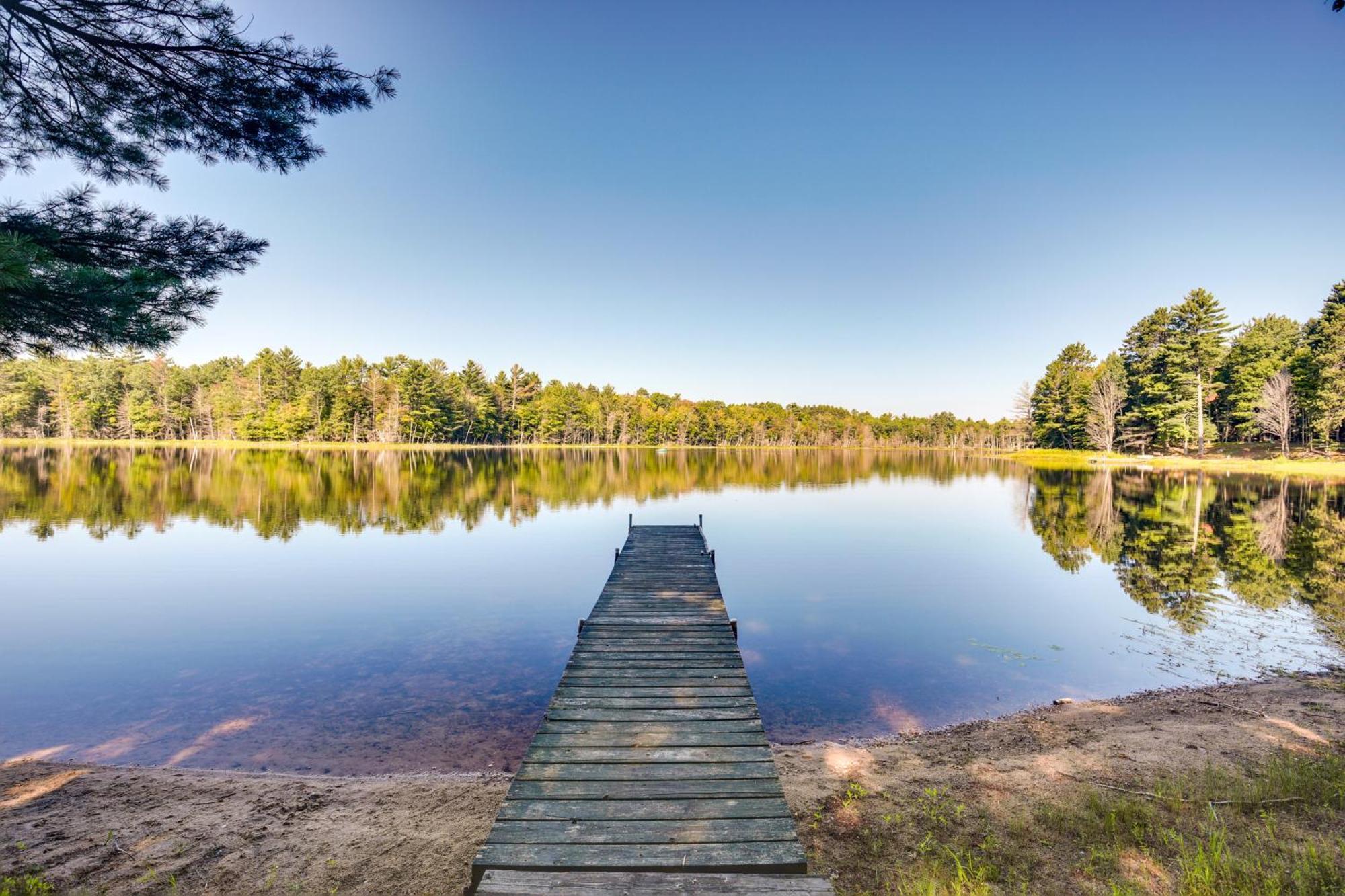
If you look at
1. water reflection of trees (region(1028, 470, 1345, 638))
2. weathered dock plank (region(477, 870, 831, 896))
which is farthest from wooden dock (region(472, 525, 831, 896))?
water reflection of trees (region(1028, 470, 1345, 638))

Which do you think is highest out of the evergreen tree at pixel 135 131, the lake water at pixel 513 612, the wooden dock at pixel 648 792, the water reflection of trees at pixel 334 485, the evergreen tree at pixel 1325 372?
the evergreen tree at pixel 1325 372

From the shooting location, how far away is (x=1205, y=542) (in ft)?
65.0

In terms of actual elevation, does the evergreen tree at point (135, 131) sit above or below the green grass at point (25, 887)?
above

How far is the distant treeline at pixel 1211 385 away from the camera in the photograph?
164 feet

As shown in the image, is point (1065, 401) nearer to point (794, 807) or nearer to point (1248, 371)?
point (1248, 371)

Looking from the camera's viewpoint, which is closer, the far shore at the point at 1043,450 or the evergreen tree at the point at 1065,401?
the far shore at the point at 1043,450

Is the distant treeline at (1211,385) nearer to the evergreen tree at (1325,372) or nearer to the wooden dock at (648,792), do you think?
A: the evergreen tree at (1325,372)

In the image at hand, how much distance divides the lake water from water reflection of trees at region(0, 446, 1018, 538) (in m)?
0.40

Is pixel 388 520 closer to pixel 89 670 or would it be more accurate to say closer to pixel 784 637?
pixel 89 670

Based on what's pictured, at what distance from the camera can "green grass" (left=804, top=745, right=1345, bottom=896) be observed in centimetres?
391

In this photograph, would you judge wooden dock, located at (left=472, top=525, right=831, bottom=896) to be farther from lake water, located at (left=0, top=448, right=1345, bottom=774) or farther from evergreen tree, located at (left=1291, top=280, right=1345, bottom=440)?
evergreen tree, located at (left=1291, top=280, right=1345, bottom=440)

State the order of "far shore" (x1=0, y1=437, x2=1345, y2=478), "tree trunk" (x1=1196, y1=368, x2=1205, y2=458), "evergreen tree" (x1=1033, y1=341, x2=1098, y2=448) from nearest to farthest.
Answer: "far shore" (x1=0, y1=437, x2=1345, y2=478)
"tree trunk" (x1=1196, y1=368, x2=1205, y2=458)
"evergreen tree" (x1=1033, y1=341, x2=1098, y2=448)

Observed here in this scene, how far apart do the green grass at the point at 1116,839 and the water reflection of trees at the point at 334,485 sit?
21.4 metres

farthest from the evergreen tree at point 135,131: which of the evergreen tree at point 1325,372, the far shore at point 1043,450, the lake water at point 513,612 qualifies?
the evergreen tree at point 1325,372
